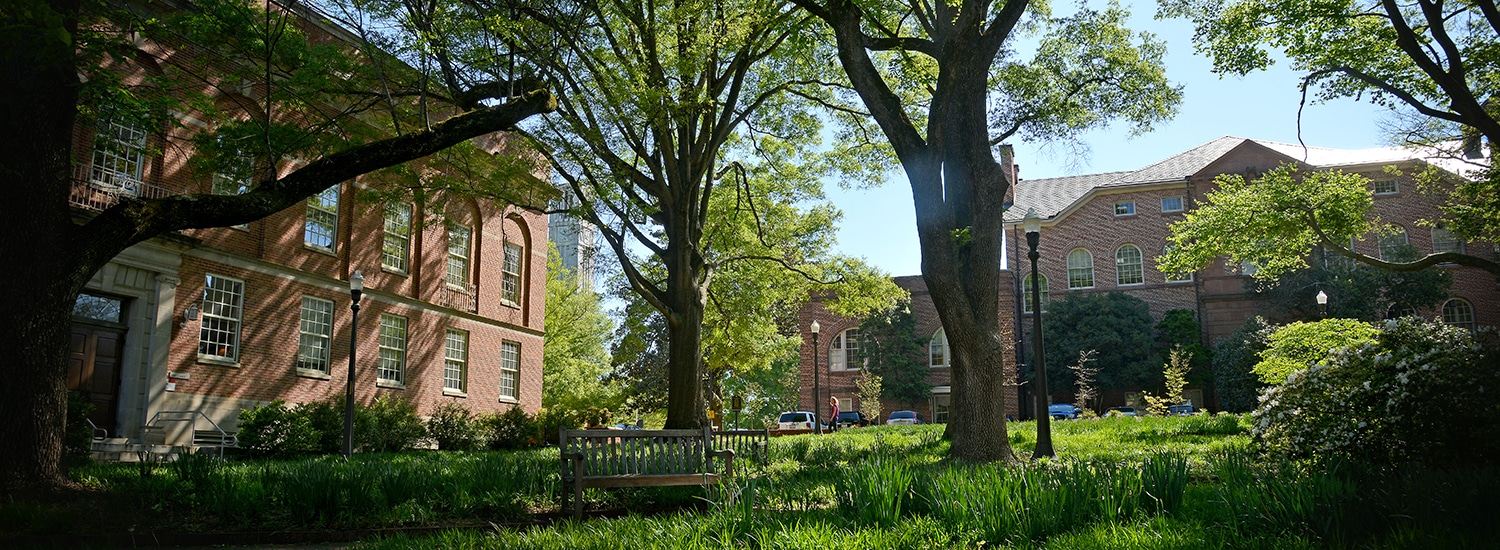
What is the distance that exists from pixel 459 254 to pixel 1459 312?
151 feet

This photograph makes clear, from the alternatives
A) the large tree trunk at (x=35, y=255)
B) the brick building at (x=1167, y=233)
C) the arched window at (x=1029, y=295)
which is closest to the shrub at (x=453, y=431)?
the large tree trunk at (x=35, y=255)

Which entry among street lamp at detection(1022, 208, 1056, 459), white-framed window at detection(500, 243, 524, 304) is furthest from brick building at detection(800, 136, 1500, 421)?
street lamp at detection(1022, 208, 1056, 459)

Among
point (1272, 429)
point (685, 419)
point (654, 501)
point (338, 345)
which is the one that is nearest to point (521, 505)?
point (654, 501)

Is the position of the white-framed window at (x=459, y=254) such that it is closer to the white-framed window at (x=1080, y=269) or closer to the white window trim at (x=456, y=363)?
the white window trim at (x=456, y=363)

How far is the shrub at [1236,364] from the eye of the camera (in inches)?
1476

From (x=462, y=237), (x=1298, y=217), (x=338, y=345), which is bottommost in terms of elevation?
(x=338, y=345)

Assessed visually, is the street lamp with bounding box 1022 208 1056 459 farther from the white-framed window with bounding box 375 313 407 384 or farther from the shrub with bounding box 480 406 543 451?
the white-framed window with bounding box 375 313 407 384

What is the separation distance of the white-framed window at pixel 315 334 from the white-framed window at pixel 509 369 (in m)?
7.72

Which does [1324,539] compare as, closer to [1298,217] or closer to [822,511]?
[822,511]

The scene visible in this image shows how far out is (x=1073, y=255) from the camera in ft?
164

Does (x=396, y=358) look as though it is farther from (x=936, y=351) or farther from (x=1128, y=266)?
(x=1128, y=266)

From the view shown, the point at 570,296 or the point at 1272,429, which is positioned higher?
the point at 570,296

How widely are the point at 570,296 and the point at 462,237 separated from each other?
19.4m

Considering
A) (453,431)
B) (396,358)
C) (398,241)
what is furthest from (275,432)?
(398,241)
